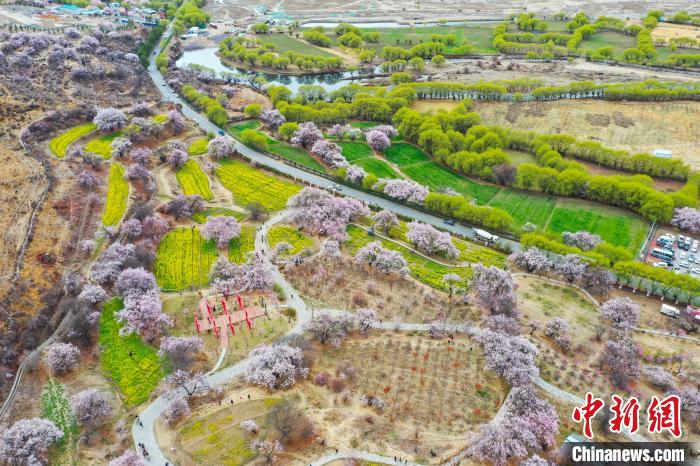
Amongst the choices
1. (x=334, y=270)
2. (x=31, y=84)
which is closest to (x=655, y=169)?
(x=334, y=270)

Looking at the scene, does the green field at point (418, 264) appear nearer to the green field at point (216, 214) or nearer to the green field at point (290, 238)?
the green field at point (290, 238)

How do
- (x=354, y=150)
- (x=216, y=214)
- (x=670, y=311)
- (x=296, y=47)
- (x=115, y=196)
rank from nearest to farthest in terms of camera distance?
1. (x=670, y=311)
2. (x=216, y=214)
3. (x=115, y=196)
4. (x=354, y=150)
5. (x=296, y=47)

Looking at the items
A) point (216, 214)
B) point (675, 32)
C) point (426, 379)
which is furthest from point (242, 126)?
point (675, 32)

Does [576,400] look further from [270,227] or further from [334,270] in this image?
[270,227]

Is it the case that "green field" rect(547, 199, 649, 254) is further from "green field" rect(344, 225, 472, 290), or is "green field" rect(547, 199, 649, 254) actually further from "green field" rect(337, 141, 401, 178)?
"green field" rect(337, 141, 401, 178)

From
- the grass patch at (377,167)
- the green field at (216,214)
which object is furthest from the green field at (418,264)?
the grass patch at (377,167)

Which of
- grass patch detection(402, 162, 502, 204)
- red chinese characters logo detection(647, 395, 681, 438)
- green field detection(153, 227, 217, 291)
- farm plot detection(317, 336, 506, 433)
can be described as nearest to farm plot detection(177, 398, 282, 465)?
farm plot detection(317, 336, 506, 433)

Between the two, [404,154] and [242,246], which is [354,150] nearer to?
[404,154]
